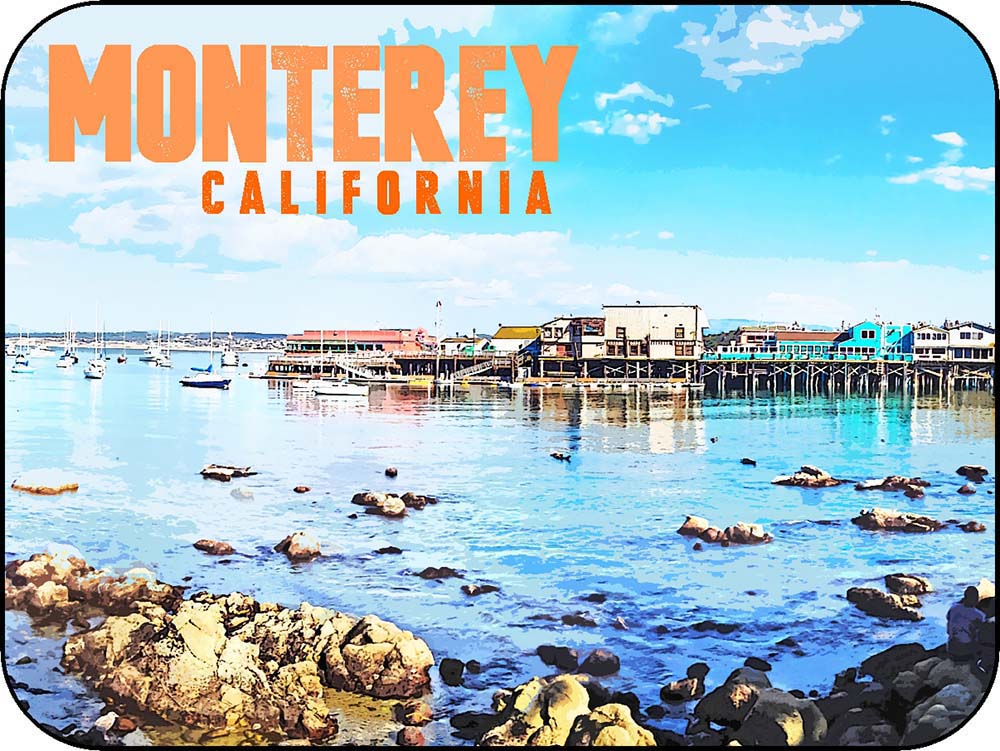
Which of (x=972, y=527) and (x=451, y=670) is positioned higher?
(x=972, y=527)

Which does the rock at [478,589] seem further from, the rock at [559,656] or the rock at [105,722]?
the rock at [105,722]

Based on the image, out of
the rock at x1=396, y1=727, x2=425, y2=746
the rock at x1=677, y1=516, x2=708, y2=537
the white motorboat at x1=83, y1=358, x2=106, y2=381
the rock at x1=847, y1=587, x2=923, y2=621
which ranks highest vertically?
the white motorboat at x1=83, y1=358, x2=106, y2=381

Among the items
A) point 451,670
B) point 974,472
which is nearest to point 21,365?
point 451,670

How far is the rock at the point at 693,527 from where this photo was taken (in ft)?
26.2

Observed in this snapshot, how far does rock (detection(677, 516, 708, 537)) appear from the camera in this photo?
26.2 feet

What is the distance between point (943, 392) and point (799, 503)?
37.3 ft

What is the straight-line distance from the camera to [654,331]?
679 inches

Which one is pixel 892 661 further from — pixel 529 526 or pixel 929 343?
pixel 929 343

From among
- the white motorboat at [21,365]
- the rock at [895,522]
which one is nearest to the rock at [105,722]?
the rock at [895,522]

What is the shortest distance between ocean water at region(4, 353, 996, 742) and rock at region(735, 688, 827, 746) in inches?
15.3

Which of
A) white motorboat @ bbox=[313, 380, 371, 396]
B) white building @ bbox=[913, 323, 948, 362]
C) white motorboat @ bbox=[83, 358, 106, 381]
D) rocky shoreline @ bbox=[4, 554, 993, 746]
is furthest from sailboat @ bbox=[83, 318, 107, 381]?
white building @ bbox=[913, 323, 948, 362]

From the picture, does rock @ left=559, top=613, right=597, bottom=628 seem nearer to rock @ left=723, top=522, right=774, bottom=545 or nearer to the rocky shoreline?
the rocky shoreline

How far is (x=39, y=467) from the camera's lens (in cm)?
1104

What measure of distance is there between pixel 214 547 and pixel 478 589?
2.49 meters
